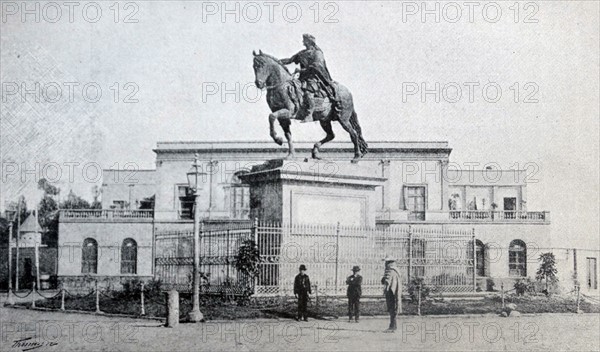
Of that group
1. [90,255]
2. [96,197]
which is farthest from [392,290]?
[96,197]

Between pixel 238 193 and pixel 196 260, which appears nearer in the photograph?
pixel 196 260

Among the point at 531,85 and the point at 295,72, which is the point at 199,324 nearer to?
the point at 295,72

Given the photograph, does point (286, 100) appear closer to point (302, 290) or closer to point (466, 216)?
point (302, 290)

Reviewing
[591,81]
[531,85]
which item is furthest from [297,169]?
[591,81]

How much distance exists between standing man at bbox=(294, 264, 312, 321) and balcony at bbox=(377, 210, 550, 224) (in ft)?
37.3

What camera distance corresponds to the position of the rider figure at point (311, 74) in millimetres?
12867

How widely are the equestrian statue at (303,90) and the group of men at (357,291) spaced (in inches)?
105

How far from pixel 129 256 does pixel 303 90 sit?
19.9m

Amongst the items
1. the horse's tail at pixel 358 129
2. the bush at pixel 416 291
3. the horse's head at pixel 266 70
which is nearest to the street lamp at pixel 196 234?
the horse's head at pixel 266 70

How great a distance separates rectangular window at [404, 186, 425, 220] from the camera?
32.4 m

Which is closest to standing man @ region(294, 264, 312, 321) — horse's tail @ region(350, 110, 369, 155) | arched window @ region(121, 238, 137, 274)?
horse's tail @ region(350, 110, 369, 155)

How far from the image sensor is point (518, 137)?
1309 cm

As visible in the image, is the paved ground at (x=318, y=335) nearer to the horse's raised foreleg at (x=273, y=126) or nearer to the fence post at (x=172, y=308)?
the fence post at (x=172, y=308)

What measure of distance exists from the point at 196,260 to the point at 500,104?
226 inches
